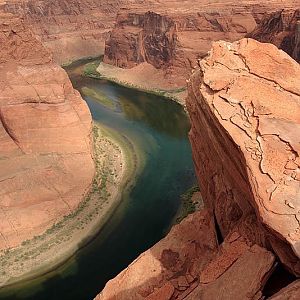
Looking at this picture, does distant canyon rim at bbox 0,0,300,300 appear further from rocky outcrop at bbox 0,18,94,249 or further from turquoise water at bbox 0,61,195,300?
turquoise water at bbox 0,61,195,300

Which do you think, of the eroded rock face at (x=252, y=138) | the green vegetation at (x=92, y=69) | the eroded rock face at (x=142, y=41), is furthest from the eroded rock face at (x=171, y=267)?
the green vegetation at (x=92, y=69)

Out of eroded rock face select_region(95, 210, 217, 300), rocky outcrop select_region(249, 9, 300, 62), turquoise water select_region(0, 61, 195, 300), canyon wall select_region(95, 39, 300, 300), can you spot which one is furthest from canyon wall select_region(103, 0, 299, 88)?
eroded rock face select_region(95, 210, 217, 300)

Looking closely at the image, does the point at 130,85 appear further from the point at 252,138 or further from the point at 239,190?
the point at 252,138

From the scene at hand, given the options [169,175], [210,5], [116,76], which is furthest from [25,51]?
[210,5]

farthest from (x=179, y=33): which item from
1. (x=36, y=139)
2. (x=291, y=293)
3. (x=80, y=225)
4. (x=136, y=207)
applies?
(x=291, y=293)

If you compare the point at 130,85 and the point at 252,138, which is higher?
the point at 252,138
